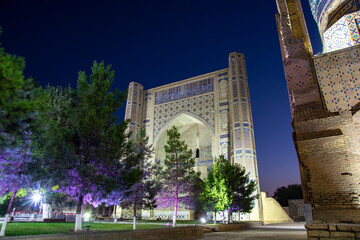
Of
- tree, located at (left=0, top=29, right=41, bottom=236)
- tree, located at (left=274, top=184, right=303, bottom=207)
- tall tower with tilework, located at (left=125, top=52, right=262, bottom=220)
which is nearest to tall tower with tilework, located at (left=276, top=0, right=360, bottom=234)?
tree, located at (left=0, top=29, right=41, bottom=236)

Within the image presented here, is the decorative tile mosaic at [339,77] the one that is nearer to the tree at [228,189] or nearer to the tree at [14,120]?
the tree at [14,120]

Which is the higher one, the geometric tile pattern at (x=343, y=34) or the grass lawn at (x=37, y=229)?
the geometric tile pattern at (x=343, y=34)

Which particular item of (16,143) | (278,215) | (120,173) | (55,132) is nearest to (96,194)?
(120,173)

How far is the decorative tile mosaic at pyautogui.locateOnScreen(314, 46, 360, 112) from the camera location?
601cm

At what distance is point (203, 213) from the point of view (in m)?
19.8

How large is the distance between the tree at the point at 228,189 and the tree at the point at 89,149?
6.60 metres

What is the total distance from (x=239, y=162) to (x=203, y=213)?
21.0 ft

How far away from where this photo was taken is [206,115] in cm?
1955

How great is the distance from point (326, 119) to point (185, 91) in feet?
53.2

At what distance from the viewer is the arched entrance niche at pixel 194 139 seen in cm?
2042

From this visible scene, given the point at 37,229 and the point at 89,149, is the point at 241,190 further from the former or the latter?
the point at 37,229

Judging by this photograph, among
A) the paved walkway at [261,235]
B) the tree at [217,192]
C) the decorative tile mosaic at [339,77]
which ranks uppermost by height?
the decorative tile mosaic at [339,77]

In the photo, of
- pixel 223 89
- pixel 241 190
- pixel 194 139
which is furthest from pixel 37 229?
pixel 194 139

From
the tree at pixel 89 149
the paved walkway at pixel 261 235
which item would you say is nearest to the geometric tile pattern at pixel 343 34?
the paved walkway at pixel 261 235
